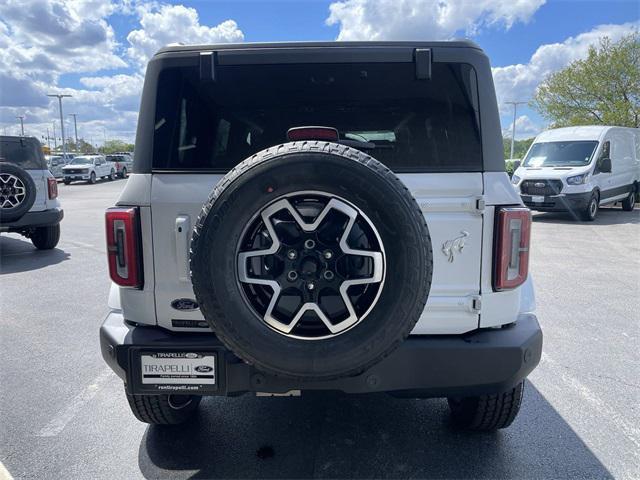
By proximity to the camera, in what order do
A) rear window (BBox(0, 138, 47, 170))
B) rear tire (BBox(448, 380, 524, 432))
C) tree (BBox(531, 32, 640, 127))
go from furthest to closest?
tree (BBox(531, 32, 640, 127)), rear window (BBox(0, 138, 47, 170)), rear tire (BBox(448, 380, 524, 432))

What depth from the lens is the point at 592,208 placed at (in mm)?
12062

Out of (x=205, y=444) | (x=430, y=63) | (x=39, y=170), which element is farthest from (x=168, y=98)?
(x=39, y=170)

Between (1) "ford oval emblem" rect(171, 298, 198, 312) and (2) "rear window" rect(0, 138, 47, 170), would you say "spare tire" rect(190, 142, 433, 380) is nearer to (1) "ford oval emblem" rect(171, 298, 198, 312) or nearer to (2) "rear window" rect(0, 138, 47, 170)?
(1) "ford oval emblem" rect(171, 298, 198, 312)

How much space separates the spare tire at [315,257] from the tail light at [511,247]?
495mm

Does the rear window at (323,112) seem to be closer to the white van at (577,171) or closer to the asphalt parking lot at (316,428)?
the asphalt parking lot at (316,428)

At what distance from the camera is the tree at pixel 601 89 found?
20625 mm

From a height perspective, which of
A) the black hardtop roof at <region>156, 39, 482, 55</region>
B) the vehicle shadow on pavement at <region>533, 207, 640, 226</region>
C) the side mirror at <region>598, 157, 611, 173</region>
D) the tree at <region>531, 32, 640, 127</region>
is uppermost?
the tree at <region>531, 32, 640, 127</region>

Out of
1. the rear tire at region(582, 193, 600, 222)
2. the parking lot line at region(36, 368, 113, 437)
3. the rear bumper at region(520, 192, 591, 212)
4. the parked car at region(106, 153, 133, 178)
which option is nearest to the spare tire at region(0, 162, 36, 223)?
the parking lot line at region(36, 368, 113, 437)

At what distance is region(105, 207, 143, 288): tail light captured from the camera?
7.32ft

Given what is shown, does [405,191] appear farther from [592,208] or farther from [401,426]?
[592,208]

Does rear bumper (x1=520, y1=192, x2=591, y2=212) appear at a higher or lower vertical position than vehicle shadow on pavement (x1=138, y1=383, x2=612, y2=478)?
higher

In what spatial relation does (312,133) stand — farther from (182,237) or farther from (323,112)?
(182,237)

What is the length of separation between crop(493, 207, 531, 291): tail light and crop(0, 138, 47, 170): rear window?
8272 millimetres

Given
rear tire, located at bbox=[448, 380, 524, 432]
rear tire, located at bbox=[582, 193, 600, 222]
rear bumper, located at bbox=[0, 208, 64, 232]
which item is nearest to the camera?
rear tire, located at bbox=[448, 380, 524, 432]
